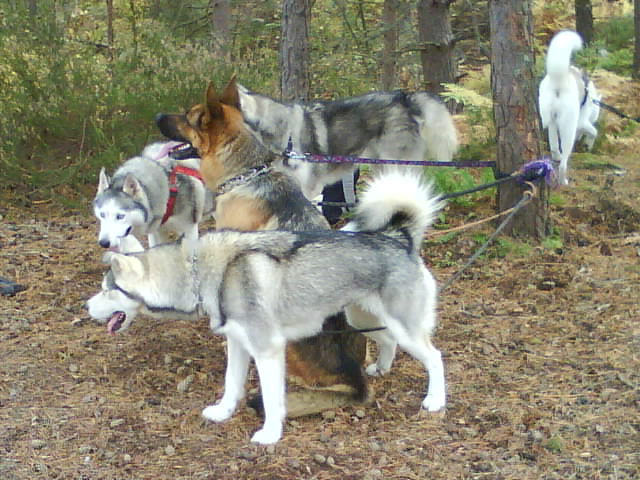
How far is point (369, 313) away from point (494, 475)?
119cm

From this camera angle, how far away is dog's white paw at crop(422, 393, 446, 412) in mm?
4371

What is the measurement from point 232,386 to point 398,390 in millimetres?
1087

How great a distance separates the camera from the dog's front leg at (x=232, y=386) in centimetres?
430

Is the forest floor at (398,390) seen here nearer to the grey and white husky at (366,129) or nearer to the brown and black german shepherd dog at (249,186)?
the brown and black german shepherd dog at (249,186)

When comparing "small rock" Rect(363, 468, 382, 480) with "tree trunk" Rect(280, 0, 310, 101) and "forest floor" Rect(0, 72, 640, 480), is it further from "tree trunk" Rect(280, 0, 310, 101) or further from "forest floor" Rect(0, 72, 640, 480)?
"tree trunk" Rect(280, 0, 310, 101)

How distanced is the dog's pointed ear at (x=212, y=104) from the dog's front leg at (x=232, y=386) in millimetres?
1532

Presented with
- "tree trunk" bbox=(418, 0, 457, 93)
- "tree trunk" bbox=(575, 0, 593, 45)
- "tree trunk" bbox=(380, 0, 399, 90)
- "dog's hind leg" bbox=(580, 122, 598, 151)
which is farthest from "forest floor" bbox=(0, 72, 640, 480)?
"tree trunk" bbox=(575, 0, 593, 45)

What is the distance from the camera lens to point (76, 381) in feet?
15.8

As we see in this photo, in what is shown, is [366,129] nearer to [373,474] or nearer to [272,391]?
[272,391]

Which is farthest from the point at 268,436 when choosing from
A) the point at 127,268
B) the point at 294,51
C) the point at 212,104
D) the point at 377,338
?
the point at 294,51

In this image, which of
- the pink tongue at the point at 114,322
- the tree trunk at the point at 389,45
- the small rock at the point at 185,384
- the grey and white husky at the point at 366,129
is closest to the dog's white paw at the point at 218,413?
the small rock at the point at 185,384

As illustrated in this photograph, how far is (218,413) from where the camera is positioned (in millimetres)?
4309

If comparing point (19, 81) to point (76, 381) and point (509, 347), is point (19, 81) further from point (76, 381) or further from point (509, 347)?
point (509, 347)

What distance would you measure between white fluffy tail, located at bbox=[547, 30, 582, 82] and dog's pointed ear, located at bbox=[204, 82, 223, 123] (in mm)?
3823
